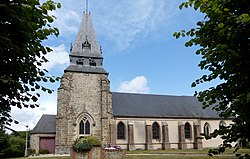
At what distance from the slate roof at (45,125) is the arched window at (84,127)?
4095mm

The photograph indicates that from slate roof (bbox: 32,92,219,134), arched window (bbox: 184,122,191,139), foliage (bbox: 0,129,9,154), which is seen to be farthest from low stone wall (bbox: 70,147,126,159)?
arched window (bbox: 184,122,191,139)

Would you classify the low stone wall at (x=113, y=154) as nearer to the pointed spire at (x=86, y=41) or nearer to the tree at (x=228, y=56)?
the pointed spire at (x=86, y=41)

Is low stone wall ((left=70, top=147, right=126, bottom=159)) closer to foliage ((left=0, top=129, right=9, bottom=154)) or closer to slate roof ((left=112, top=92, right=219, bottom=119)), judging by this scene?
slate roof ((left=112, top=92, right=219, bottom=119))

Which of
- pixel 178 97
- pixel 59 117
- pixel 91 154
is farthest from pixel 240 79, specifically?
pixel 178 97

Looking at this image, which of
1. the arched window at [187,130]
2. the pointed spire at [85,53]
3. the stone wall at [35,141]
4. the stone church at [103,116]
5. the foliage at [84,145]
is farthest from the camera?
the arched window at [187,130]

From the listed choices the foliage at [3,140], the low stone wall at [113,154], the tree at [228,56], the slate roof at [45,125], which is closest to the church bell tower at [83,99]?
the slate roof at [45,125]

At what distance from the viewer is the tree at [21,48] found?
3768 mm

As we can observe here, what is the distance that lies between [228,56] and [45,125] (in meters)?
31.1

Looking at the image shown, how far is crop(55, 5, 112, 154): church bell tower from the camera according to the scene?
2909cm

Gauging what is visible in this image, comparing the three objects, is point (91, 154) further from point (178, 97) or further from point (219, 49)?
point (178, 97)

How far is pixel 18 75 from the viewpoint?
4.43 m

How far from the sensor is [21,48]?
4020mm

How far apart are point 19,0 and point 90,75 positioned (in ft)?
91.5

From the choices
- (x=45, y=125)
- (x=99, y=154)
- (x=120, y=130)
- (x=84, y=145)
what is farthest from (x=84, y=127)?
(x=84, y=145)
